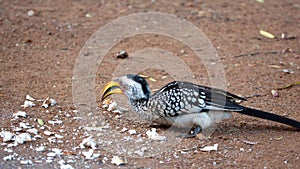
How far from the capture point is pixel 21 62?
5.86 metres

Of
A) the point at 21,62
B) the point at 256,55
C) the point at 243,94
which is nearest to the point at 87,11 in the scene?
the point at 21,62

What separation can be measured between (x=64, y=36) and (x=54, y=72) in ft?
3.76

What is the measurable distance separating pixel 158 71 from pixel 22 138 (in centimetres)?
209

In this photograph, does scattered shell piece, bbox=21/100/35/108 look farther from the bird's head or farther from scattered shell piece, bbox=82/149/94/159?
scattered shell piece, bbox=82/149/94/159

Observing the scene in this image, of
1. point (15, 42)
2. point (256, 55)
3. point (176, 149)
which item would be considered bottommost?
point (176, 149)

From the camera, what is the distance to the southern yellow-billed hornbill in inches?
174

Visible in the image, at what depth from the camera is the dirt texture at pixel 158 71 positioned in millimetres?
4133

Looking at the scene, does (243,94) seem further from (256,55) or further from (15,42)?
(15,42)

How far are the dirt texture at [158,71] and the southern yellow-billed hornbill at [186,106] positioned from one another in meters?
0.15

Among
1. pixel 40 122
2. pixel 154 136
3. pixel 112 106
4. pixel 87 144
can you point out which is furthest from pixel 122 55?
pixel 87 144

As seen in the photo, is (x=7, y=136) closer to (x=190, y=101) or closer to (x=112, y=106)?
(x=112, y=106)

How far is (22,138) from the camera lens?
166 inches

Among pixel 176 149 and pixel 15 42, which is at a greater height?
pixel 15 42

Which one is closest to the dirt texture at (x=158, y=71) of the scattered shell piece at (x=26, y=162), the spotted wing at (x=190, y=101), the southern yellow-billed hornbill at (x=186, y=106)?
the scattered shell piece at (x=26, y=162)
